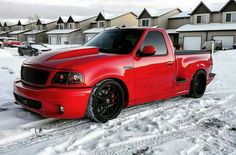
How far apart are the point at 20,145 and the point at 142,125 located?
1.93 meters

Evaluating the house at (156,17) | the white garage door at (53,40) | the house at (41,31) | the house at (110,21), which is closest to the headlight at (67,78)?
the house at (156,17)

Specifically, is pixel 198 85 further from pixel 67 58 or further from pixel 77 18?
pixel 77 18

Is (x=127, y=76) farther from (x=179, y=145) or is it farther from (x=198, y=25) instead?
(x=198, y=25)

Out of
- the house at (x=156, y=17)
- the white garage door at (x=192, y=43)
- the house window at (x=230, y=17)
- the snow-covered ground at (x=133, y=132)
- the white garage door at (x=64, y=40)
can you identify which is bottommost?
the snow-covered ground at (x=133, y=132)

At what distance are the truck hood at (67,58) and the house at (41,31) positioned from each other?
58396 mm

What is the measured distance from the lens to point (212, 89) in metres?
7.83

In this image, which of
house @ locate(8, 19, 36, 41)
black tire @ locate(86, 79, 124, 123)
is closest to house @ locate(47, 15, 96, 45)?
house @ locate(8, 19, 36, 41)

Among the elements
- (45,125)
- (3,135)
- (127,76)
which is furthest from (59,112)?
(127,76)

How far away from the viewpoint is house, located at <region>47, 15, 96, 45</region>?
53.1m

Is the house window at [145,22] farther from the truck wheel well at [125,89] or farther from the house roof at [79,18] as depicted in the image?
the truck wheel well at [125,89]

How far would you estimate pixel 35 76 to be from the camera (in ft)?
14.9

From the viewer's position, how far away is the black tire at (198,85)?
6.71m

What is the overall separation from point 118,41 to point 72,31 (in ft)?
160

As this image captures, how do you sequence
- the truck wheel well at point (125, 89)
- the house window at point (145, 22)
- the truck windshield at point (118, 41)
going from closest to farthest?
the truck wheel well at point (125, 89), the truck windshield at point (118, 41), the house window at point (145, 22)
